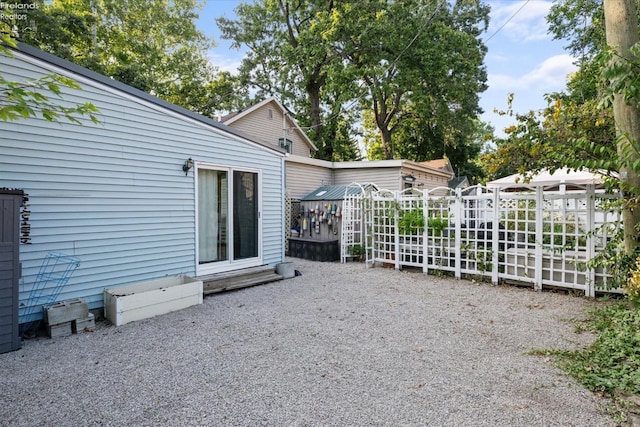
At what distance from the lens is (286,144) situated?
15.5 m

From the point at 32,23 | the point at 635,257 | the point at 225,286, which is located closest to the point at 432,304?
the point at 635,257

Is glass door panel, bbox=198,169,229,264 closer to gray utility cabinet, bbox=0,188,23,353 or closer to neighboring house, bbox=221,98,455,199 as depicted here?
gray utility cabinet, bbox=0,188,23,353

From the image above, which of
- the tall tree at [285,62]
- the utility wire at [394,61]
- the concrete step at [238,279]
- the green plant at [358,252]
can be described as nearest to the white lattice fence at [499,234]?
the green plant at [358,252]

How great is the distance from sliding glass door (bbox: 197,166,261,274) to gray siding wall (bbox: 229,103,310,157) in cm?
735

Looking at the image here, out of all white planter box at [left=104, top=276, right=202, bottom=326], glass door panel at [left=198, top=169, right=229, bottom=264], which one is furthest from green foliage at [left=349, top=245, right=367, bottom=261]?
white planter box at [left=104, top=276, right=202, bottom=326]

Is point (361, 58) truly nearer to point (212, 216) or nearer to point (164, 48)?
point (164, 48)

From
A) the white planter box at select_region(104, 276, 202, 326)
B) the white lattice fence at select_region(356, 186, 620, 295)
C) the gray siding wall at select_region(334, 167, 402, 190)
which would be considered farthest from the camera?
the gray siding wall at select_region(334, 167, 402, 190)

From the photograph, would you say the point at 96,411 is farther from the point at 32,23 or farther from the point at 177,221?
the point at 32,23

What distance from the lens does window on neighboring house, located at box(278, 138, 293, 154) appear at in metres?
15.3

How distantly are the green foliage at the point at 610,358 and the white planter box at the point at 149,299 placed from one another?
14.7 ft

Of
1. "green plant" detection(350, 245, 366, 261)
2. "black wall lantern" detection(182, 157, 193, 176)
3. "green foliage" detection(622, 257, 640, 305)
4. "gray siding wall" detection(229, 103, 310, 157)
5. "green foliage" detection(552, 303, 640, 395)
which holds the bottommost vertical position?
"green foliage" detection(552, 303, 640, 395)

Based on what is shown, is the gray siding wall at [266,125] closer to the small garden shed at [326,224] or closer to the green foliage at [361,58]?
the green foliage at [361,58]

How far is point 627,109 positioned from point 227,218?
19.4ft

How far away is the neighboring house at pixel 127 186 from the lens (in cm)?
387
